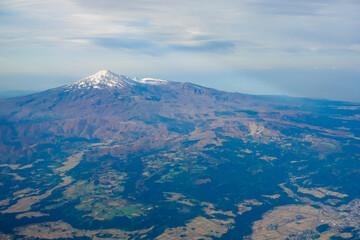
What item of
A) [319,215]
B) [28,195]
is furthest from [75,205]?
[319,215]

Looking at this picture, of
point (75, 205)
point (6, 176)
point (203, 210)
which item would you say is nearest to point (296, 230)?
point (203, 210)

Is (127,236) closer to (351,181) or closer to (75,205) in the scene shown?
(75,205)

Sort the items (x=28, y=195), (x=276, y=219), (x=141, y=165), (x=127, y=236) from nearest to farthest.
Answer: (x=127, y=236) < (x=276, y=219) < (x=28, y=195) < (x=141, y=165)

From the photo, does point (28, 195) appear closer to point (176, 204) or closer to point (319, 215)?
point (176, 204)

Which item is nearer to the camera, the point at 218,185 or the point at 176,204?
the point at 176,204

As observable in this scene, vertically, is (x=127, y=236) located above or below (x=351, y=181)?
below

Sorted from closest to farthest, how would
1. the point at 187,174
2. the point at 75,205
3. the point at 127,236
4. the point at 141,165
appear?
the point at 127,236
the point at 75,205
the point at 187,174
the point at 141,165

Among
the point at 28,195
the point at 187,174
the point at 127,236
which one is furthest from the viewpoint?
the point at 187,174

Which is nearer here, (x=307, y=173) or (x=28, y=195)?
(x=28, y=195)

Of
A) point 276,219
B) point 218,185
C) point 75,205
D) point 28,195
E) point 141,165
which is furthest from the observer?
point 141,165
